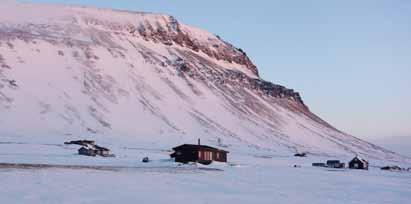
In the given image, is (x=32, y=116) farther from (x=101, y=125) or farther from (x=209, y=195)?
(x=209, y=195)

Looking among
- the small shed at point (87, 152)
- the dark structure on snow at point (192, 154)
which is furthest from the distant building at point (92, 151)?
the dark structure on snow at point (192, 154)

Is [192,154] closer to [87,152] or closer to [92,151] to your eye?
[92,151]

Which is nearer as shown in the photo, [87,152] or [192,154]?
[192,154]

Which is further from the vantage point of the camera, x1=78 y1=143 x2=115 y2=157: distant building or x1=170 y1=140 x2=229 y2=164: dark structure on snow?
x1=78 y1=143 x2=115 y2=157: distant building

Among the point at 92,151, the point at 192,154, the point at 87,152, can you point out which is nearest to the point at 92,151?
the point at 92,151

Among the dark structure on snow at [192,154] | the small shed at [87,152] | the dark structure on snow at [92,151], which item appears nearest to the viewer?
the dark structure on snow at [192,154]

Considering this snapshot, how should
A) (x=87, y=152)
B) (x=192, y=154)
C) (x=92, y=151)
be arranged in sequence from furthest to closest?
(x=92, y=151)
(x=87, y=152)
(x=192, y=154)

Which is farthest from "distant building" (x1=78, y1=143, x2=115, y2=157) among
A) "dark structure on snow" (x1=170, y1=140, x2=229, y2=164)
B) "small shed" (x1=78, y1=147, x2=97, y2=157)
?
"dark structure on snow" (x1=170, y1=140, x2=229, y2=164)

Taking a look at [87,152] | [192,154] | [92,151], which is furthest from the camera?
[92,151]

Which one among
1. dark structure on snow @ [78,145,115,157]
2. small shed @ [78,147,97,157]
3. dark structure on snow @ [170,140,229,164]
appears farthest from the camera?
dark structure on snow @ [78,145,115,157]

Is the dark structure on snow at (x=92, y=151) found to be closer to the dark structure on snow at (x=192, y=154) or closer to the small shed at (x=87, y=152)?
the small shed at (x=87, y=152)

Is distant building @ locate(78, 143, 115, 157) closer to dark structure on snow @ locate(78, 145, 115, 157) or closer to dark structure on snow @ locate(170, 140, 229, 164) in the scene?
dark structure on snow @ locate(78, 145, 115, 157)

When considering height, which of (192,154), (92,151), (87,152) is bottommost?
(192,154)

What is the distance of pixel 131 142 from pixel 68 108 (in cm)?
3560
